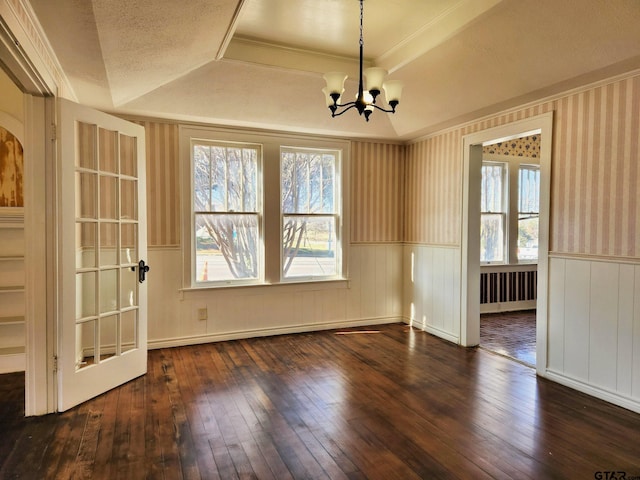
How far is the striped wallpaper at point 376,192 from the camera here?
520 cm

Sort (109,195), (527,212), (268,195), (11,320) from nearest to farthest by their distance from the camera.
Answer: (109,195), (11,320), (268,195), (527,212)

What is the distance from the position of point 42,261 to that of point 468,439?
120 inches

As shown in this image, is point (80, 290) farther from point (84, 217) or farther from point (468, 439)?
point (468, 439)

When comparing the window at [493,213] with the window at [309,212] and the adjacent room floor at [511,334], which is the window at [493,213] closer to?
the adjacent room floor at [511,334]

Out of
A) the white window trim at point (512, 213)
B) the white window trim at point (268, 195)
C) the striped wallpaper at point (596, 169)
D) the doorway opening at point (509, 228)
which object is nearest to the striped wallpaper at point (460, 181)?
Result: the striped wallpaper at point (596, 169)

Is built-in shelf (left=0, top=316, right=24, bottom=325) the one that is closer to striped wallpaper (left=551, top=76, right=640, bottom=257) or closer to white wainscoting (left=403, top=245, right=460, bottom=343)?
white wainscoting (left=403, top=245, right=460, bottom=343)

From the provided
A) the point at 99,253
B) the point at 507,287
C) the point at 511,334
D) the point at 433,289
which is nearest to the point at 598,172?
the point at 433,289

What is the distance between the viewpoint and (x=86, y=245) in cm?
316

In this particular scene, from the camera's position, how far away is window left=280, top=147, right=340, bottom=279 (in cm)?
490

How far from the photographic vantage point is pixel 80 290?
3.08 m

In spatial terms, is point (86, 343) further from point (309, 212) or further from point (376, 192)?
point (376, 192)

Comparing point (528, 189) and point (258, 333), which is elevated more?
point (528, 189)

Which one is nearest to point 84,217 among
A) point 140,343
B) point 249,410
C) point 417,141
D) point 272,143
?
point 140,343

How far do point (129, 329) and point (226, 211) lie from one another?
170 centimetres
